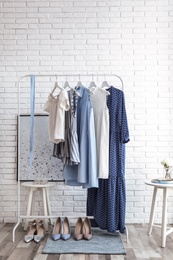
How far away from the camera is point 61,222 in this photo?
4043 mm

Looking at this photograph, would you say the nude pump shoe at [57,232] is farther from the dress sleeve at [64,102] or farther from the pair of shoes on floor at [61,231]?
the dress sleeve at [64,102]

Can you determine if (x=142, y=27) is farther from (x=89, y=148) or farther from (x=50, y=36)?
(x=89, y=148)

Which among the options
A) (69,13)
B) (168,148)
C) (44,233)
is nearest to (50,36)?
(69,13)

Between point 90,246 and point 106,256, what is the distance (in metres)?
0.30

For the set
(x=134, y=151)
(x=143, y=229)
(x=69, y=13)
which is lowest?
(x=143, y=229)

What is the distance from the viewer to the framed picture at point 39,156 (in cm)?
460

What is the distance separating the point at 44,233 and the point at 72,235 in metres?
0.33

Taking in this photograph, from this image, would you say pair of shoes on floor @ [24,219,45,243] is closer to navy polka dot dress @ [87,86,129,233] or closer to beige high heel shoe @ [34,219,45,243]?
beige high heel shoe @ [34,219,45,243]

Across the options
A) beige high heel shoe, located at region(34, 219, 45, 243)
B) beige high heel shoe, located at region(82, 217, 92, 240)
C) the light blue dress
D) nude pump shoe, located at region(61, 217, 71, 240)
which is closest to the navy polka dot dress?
beige high heel shoe, located at region(82, 217, 92, 240)

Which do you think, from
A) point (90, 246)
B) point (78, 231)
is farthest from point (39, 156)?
→ point (90, 246)

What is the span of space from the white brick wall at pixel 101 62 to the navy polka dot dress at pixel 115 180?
0.68 meters

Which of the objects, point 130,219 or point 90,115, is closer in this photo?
point 90,115

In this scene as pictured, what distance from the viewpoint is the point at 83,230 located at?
393cm

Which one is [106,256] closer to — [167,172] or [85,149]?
[85,149]
